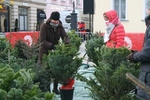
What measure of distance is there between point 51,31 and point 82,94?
1.35m

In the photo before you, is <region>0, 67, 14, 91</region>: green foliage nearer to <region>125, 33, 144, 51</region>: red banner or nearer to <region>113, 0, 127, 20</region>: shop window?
<region>125, 33, 144, 51</region>: red banner

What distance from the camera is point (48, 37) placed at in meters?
6.58

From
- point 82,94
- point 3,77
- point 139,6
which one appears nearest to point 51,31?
point 82,94

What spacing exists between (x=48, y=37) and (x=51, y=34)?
79mm

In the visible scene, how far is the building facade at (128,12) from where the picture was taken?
2073cm

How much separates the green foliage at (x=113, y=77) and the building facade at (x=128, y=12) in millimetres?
16380

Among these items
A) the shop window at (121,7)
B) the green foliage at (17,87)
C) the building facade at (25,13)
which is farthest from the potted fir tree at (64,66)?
the building facade at (25,13)

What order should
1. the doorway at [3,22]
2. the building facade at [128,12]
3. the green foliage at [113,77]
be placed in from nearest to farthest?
the green foliage at [113,77]
the building facade at [128,12]
the doorway at [3,22]

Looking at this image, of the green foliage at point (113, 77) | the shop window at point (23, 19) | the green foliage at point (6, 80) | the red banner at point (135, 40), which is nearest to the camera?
the green foliage at point (6, 80)

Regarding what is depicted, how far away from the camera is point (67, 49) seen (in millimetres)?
6043

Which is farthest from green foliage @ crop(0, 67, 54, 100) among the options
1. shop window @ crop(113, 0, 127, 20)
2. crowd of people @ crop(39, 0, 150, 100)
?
shop window @ crop(113, 0, 127, 20)

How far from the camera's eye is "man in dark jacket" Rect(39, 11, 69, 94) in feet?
21.0

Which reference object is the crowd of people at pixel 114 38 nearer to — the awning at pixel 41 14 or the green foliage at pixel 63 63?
the green foliage at pixel 63 63

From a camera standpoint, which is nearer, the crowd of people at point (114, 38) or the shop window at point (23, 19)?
the crowd of people at point (114, 38)
